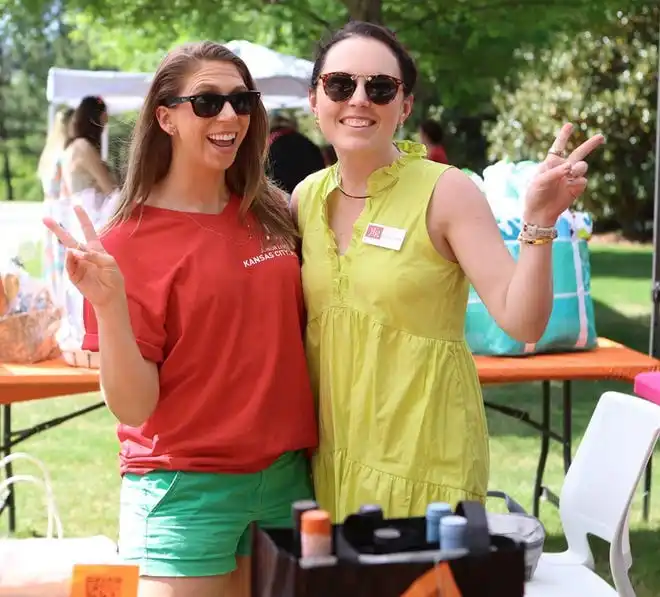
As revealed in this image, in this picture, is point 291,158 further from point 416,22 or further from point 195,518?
point 416,22

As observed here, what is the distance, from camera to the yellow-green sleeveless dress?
7.17 feet

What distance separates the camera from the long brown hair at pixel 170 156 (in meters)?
2.30

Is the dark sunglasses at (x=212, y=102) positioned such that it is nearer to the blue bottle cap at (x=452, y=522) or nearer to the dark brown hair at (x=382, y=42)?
the dark brown hair at (x=382, y=42)

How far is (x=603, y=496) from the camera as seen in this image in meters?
3.35

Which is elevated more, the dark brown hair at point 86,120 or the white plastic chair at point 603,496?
the dark brown hair at point 86,120

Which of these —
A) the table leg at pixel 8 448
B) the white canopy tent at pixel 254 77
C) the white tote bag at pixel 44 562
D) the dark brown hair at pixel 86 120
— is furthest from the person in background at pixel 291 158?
the white tote bag at pixel 44 562

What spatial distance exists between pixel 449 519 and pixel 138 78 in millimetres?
10250

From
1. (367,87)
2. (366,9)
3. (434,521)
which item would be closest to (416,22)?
(366,9)

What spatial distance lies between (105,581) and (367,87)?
107 centimetres

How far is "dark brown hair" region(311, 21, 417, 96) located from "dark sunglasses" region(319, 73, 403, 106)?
0.23 ft

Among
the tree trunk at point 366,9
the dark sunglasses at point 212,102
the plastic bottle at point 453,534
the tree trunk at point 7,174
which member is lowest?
the tree trunk at point 7,174

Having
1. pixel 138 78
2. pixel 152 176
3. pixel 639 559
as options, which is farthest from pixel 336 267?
pixel 138 78

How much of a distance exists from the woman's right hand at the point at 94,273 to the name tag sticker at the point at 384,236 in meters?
0.52

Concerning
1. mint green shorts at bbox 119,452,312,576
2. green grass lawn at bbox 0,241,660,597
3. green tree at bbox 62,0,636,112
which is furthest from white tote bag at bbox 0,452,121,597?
green tree at bbox 62,0,636,112
